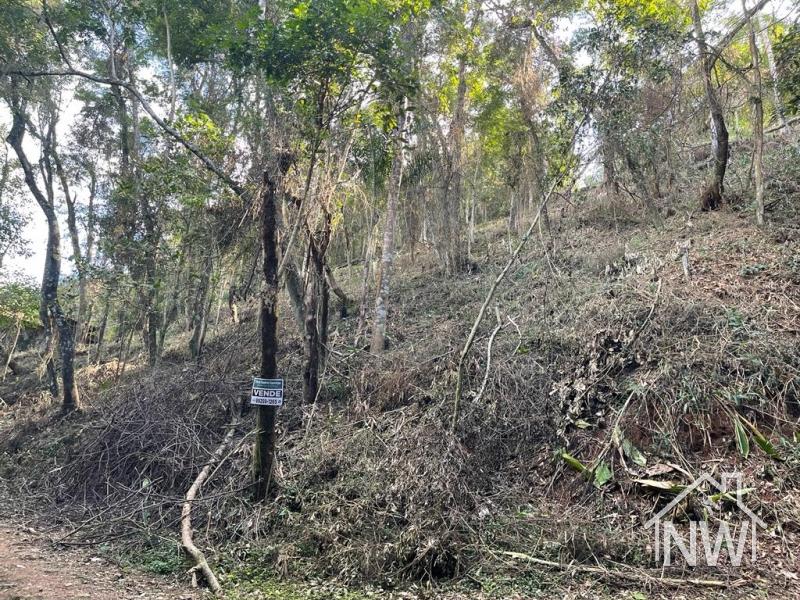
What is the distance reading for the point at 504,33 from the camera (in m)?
12.1

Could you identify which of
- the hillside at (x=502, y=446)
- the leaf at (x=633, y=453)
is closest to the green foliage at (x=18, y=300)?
the hillside at (x=502, y=446)

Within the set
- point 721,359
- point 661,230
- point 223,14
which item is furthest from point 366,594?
point 223,14

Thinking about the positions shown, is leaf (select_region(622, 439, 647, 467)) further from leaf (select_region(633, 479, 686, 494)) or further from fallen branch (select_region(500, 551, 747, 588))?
fallen branch (select_region(500, 551, 747, 588))

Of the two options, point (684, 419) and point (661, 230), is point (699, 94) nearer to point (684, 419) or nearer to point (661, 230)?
point (661, 230)

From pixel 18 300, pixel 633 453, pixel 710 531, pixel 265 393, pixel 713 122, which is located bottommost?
pixel 710 531

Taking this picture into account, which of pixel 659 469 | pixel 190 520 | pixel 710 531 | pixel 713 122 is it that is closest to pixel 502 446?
pixel 659 469

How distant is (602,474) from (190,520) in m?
4.36

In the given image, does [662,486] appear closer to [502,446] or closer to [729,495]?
[729,495]

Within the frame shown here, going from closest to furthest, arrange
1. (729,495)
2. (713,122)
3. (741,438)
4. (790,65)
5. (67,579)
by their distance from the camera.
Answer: (67,579) → (729,495) → (741,438) → (790,65) → (713,122)

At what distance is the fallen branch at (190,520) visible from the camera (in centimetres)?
420

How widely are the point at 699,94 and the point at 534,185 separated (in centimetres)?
413

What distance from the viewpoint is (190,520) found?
16.9 feet

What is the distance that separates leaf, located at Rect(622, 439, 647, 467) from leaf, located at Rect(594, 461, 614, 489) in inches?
9.9

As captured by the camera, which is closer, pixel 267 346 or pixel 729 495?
pixel 729 495
